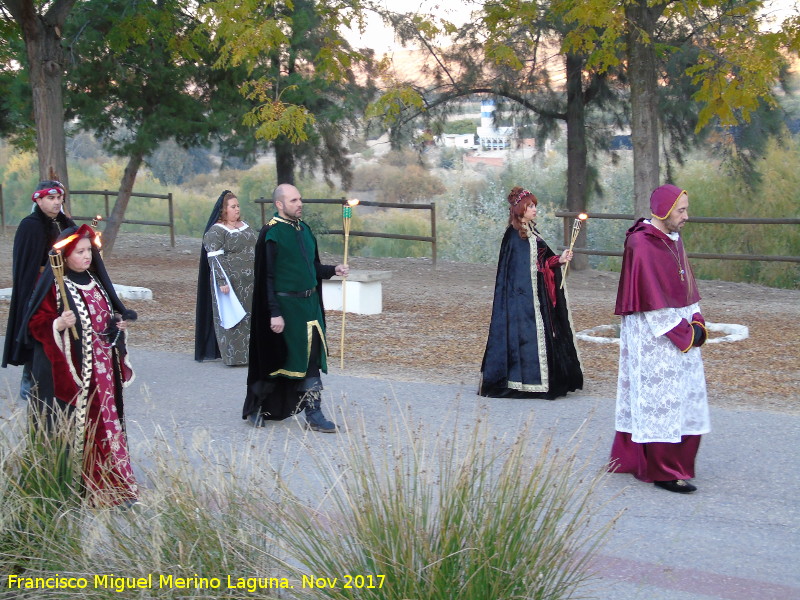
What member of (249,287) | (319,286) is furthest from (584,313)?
(319,286)

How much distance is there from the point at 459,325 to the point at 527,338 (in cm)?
449

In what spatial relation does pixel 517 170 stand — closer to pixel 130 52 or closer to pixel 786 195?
pixel 786 195

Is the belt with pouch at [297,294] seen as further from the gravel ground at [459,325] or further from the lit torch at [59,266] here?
the gravel ground at [459,325]

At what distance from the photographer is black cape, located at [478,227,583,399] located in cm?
842

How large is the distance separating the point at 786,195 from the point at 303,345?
19.0m

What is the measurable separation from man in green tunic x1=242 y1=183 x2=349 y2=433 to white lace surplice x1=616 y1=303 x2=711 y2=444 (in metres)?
2.13

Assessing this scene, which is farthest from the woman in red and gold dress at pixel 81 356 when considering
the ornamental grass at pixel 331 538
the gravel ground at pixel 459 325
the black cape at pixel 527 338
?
the gravel ground at pixel 459 325

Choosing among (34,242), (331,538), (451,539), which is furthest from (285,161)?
(451,539)

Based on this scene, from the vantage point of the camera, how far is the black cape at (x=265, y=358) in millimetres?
7332

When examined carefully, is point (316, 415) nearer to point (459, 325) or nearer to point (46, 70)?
point (459, 325)

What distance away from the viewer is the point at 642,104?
1129cm

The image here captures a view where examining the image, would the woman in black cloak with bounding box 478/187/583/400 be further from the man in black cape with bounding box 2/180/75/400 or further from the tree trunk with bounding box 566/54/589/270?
the tree trunk with bounding box 566/54/589/270

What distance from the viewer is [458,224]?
3388 cm

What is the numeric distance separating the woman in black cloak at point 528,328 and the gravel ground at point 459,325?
22.0 inches
